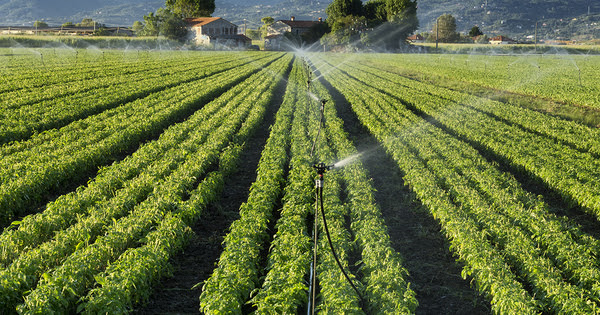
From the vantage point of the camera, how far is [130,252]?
759 cm

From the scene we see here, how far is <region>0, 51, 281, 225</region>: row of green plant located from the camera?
35.1 feet

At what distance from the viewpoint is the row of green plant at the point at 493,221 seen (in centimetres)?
716

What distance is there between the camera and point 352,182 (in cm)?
1191

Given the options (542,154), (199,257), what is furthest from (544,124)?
(199,257)

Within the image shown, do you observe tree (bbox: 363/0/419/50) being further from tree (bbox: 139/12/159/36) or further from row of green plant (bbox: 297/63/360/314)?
row of green plant (bbox: 297/63/360/314)

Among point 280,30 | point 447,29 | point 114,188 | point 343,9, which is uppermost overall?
point 343,9

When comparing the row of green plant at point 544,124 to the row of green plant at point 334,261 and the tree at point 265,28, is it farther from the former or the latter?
the tree at point 265,28

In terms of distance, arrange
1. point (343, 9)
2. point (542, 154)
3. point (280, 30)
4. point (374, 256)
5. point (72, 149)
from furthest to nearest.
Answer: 1. point (280, 30)
2. point (343, 9)
3. point (542, 154)
4. point (72, 149)
5. point (374, 256)

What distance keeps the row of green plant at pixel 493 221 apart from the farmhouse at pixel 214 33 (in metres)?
95.3

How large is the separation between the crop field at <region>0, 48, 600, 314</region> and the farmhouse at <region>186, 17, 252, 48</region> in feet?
288

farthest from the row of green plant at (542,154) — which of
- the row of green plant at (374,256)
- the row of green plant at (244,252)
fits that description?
the row of green plant at (244,252)

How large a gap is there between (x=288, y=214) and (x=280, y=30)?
124759 millimetres

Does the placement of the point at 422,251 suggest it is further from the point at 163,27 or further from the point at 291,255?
the point at 163,27

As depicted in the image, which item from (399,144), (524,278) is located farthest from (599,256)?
(399,144)
